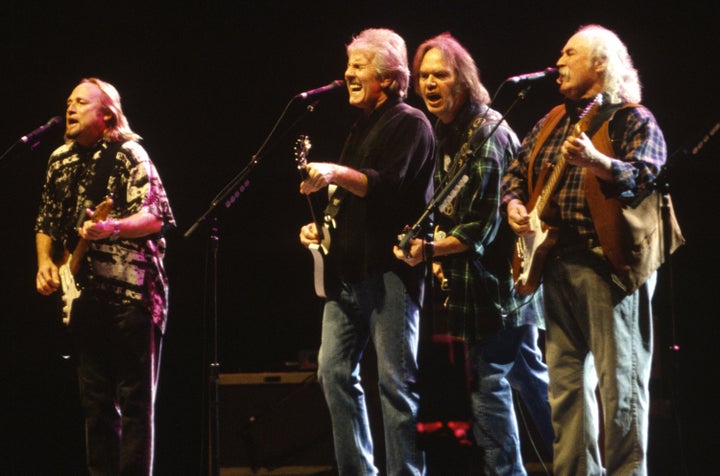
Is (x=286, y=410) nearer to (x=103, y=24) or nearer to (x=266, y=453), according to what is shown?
(x=266, y=453)

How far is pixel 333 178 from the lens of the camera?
3387 millimetres

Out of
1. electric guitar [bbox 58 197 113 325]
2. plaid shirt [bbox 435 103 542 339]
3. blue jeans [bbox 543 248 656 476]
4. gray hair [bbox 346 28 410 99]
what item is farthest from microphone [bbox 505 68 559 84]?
electric guitar [bbox 58 197 113 325]

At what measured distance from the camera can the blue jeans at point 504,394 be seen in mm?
3547

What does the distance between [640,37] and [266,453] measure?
3236 mm

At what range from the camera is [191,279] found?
237 inches

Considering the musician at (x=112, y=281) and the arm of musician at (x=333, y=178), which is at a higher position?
the arm of musician at (x=333, y=178)

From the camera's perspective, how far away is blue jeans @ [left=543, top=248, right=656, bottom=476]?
123 inches

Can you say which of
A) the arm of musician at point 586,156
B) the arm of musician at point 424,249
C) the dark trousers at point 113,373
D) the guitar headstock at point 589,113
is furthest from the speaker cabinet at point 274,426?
the arm of musician at point 586,156

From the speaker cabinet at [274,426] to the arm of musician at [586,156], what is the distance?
7.49 feet

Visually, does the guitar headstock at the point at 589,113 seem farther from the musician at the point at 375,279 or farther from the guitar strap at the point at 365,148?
the guitar strap at the point at 365,148

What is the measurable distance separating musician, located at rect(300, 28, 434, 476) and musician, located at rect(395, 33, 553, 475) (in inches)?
5.2

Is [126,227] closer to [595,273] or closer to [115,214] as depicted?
[115,214]

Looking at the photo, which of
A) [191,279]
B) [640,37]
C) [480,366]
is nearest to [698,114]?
[640,37]

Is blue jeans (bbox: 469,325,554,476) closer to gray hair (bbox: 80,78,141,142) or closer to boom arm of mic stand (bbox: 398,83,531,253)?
boom arm of mic stand (bbox: 398,83,531,253)
